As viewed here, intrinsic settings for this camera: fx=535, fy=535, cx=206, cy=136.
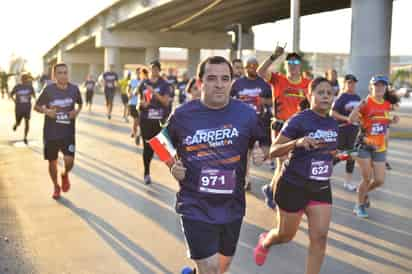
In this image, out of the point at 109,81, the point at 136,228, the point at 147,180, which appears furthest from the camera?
the point at 109,81

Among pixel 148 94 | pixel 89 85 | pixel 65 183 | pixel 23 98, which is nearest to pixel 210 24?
pixel 89 85

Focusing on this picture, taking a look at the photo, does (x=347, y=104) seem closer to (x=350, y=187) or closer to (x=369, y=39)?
(x=350, y=187)

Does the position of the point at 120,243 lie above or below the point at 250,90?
below

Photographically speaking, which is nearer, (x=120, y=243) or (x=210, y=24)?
(x=120, y=243)

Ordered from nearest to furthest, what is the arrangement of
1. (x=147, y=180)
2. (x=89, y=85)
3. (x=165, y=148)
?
(x=165, y=148), (x=147, y=180), (x=89, y=85)

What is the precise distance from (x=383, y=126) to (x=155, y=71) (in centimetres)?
390

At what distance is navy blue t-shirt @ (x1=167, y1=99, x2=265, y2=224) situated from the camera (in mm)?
3514

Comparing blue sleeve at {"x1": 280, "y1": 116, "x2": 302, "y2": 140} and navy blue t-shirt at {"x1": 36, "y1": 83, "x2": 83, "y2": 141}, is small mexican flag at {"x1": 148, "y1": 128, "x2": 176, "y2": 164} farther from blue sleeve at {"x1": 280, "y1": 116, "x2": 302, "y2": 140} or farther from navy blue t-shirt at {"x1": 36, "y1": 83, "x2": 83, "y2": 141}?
navy blue t-shirt at {"x1": 36, "y1": 83, "x2": 83, "y2": 141}

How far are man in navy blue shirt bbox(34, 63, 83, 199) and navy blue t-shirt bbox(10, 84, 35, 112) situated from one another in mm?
6941

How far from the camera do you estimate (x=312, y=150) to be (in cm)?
446

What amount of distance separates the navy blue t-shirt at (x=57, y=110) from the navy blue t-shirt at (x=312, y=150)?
417 centimetres

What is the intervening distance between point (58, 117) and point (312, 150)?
4.36m

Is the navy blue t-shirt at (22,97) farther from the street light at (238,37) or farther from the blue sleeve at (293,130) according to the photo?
the street light at (238,37)

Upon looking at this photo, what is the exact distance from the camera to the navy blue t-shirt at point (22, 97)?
46.5ft
